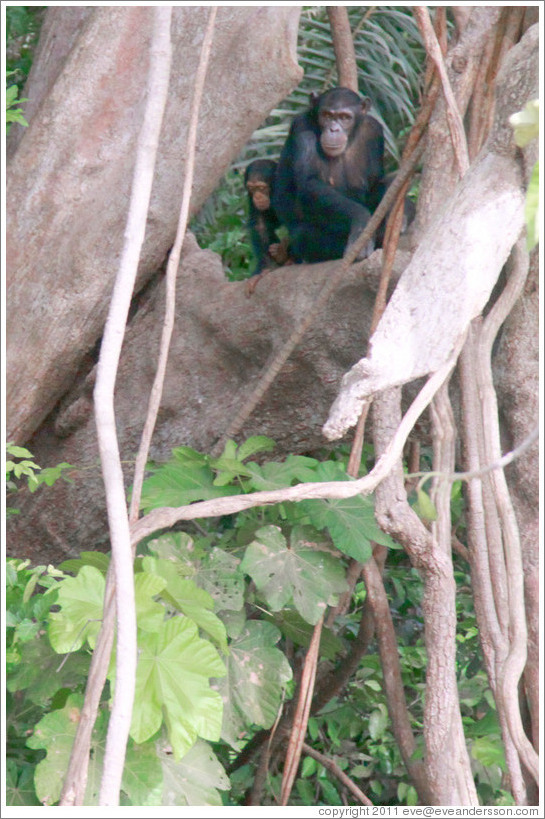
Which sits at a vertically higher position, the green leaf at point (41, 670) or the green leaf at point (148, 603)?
the green leaf at point (148, 603)

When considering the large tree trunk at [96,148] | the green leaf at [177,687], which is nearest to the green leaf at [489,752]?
the green leaf at [177,687]

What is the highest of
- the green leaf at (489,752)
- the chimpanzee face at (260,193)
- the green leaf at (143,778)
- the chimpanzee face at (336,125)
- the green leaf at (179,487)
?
the chimpanzee face at (336,125)

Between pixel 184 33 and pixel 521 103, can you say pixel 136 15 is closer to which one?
pixel 184 33

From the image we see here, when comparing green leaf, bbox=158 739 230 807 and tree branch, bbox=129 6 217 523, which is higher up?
tree branch, bbox=129 6 217 523

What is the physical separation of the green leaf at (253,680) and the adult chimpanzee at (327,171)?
150 centimetres

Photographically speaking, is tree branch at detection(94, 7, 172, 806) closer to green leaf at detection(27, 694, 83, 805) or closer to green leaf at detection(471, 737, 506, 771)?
green leaf at detection(27, 694, 83, 805)

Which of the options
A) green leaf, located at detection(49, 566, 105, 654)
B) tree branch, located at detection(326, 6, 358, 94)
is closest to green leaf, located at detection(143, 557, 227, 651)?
green leaf, located at detection(49, 566, 105, 654)

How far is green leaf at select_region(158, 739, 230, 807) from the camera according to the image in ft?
4.74

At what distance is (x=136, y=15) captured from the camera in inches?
85.7

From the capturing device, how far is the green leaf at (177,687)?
128cm

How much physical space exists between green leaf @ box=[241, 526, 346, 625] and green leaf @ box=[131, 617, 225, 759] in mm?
289

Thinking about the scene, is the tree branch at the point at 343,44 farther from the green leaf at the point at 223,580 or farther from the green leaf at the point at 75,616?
the green leaf at the point at 75,616

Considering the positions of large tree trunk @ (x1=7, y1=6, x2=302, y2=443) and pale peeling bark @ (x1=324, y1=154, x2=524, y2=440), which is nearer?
pale peeling bark @ (x1=324, y1=154, x2=524, y2=440)

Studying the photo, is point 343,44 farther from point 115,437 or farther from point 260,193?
point 115,437
